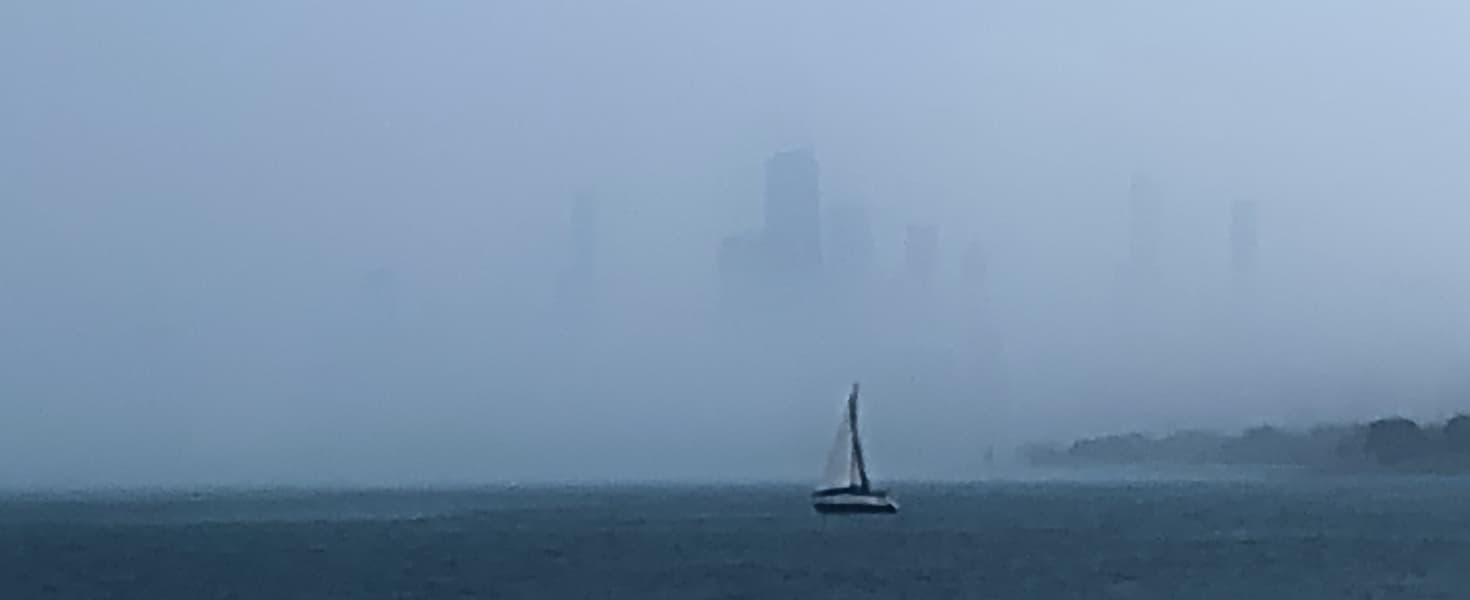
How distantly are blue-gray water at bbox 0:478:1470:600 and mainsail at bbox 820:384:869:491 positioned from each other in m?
2.79

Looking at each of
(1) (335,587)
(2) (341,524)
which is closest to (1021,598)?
(1) (335,587)

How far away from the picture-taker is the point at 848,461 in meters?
142

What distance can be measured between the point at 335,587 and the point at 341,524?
8066 cm

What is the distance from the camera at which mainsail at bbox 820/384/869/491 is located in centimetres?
13662

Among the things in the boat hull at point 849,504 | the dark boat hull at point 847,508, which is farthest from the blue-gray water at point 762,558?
the boat hull at point 849,504

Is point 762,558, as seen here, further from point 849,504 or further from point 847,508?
point 849,504

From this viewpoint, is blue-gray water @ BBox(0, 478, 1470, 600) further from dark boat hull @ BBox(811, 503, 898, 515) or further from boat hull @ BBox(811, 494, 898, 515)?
boat hull @ BBox(811, 494, 898, 515)

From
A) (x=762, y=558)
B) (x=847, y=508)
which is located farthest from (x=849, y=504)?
(x=762, y=558)

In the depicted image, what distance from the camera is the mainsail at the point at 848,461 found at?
137m

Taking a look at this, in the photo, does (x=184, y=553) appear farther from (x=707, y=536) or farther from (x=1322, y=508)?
(x=1322, y=508)

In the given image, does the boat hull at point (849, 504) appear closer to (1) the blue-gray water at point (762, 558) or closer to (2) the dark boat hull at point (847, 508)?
(2) the dark boat hull at point (847, 508)

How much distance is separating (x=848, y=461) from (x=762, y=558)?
35.2 m

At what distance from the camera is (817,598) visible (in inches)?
3167

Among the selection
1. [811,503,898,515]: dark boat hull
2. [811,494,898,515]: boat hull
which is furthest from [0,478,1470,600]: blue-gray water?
[811,494,898,515]: boat hull
